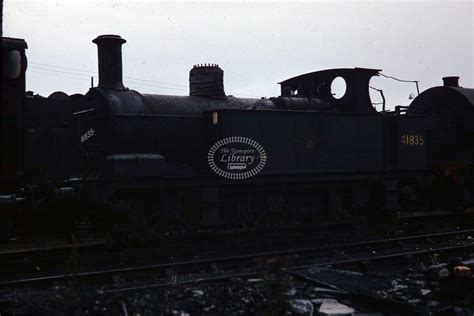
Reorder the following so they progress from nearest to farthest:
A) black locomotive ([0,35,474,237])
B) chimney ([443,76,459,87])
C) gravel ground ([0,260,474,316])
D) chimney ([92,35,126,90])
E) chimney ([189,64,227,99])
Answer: gravel ground ([0,260,474,316]), black locomotive ([0,35,474,237]), chimney ([92,35,126,90]), chimney ([189,64,227,99]), chimney ([443,76,459,87])

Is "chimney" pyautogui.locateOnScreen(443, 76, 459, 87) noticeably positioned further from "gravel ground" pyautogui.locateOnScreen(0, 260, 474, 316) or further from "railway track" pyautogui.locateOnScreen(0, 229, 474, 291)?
"gravel ground" pyautogui.locateOnScreen(0, 260, 474, 316)

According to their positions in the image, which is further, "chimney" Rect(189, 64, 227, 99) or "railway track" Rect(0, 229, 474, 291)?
"chimney" Rect(189, 64, 227, 99)

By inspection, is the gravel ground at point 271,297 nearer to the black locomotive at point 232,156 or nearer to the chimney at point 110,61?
the black locomotive at point 232,156

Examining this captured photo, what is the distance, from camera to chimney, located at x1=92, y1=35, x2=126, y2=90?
9.90 metres

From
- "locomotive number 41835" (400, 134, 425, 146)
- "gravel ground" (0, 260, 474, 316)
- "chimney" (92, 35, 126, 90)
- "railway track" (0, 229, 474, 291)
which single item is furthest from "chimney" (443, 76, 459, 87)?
"gravel ground" (0, 260, 474, 316)

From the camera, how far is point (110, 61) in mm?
9961

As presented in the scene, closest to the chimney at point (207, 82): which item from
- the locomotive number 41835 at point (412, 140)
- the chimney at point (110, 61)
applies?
the chimney at point (110, 61)

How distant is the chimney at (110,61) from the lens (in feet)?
32.5

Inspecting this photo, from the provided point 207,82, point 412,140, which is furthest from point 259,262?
point 412,140

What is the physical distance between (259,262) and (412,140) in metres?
6.37

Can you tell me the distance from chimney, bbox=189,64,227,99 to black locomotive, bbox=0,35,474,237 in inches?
0.8

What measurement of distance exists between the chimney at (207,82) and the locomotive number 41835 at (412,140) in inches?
172

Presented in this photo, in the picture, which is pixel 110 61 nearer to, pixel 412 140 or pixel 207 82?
pixel 207 82

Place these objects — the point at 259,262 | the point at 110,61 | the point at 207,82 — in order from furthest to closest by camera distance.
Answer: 1. the point at 207,82
2. the point at 110,61
3. the point at 259,262
